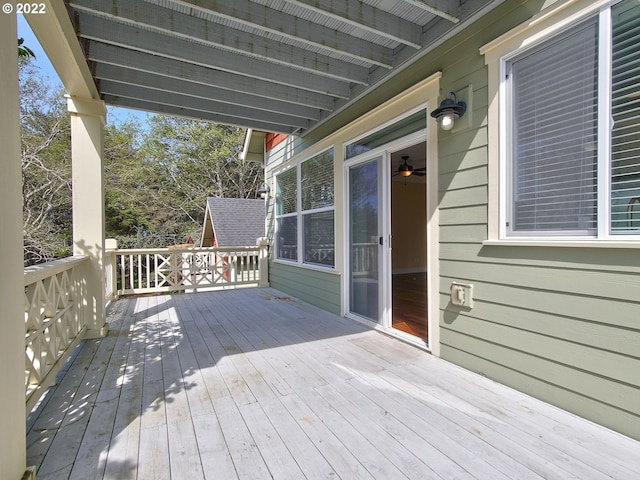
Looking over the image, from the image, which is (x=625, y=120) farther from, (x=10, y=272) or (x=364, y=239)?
(x=10, y=272)

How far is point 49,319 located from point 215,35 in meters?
2.69

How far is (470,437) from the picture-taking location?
69.6 inches

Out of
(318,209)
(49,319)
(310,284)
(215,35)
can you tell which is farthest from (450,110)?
(49,319)

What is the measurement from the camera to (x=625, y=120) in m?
1.79

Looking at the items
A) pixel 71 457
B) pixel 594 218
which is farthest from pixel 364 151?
pixel 71 457

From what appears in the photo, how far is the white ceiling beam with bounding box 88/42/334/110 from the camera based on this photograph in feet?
9.92

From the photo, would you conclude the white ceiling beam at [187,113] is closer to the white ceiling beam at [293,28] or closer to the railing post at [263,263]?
the white ceiling beam at [293,28]

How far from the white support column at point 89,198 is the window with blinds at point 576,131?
4033 mm

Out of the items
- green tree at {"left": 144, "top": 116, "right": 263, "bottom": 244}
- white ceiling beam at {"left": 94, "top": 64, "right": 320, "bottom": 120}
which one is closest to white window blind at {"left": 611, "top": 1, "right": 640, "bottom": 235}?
white ceiling beam at {"left": 94, "top": 64, "right": 320, "bottom": 120}

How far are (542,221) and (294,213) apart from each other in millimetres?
4092

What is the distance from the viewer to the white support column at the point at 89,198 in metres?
3.53

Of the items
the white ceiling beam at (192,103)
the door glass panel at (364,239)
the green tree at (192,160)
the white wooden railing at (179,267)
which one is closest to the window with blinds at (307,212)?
the door glass panel at (364,239)

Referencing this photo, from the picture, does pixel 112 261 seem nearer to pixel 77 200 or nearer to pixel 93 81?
pixel 77 200

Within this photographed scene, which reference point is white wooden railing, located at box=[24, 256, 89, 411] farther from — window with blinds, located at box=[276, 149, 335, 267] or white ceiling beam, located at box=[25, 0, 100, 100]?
window with blinds, located at box=[276, 149, 335, 267]
